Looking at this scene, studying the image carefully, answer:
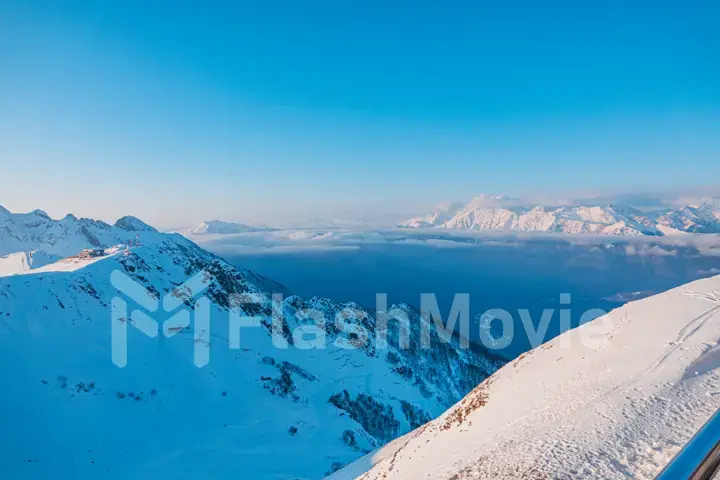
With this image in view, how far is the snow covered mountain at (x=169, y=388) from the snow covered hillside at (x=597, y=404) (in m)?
38.0

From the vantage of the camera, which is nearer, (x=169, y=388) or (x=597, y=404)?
(x=597, y=404)

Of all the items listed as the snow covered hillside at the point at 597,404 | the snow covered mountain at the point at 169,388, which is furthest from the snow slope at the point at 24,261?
the snow covered hillside at the point at 597,404

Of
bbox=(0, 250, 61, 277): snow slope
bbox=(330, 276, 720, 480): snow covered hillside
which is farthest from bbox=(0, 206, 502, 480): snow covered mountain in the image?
bbox=(0, 250, 61, 277): snow slope

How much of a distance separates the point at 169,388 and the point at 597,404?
226 feet

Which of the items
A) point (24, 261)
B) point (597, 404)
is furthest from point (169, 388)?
point (24, 261)

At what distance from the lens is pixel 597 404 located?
17.8m

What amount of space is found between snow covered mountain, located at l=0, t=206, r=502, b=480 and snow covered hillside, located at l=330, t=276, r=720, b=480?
125 feet

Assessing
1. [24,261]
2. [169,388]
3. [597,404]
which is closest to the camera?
[597,404]

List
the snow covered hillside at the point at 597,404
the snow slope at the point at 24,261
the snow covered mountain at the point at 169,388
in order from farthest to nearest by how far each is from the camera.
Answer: the snow slope at the point at 24,261 < the snow covered mountain at the point at 169,388 < the snow covered hillside at the point at 597,404

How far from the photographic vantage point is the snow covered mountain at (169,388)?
1905 inches

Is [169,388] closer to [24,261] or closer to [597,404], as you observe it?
[597,404]

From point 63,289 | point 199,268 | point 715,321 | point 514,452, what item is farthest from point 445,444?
point 199,268

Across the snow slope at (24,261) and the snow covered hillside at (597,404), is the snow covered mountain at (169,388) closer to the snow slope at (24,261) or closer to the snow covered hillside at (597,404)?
the snow covered hillside at (597,404)

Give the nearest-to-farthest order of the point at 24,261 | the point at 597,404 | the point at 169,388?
the point at 597,404, the point at 169,388, the point at 24,261
